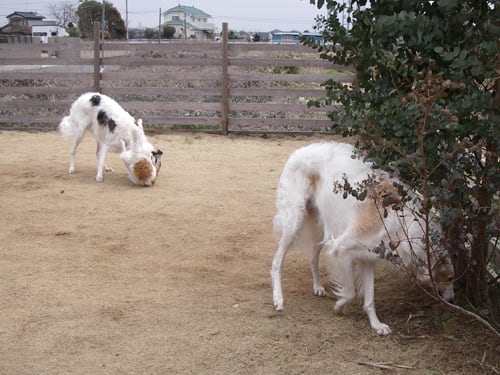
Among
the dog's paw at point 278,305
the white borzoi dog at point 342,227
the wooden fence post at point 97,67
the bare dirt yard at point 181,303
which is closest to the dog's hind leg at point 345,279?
the white borzoi dog at point 342,227

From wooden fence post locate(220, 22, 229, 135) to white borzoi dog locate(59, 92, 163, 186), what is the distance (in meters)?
4.30

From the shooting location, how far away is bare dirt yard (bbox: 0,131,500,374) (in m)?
3.73

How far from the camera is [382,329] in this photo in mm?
4090

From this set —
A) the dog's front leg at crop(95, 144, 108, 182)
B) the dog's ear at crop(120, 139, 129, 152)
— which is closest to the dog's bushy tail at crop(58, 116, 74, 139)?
the dog's front leg at crop(95, 144, 108, 182)

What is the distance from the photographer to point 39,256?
5691 millimetres

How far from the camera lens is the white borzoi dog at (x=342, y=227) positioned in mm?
3963

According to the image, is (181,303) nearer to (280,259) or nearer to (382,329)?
(280,259)

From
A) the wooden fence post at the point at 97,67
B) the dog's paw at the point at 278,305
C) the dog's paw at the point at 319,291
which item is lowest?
the dog's paw at the point at 319,291

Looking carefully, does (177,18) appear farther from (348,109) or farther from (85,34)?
(348,109)

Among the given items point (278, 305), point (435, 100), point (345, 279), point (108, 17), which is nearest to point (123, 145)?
point (278, 305)

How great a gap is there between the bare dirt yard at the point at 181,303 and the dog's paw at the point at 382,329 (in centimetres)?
5

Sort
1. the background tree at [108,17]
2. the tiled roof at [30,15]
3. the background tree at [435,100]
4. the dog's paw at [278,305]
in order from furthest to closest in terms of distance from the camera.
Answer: the tiled roof at [30,15] → the background tree at [108,17] → the dog's paw at [278,305] → the background tree at [435,100]

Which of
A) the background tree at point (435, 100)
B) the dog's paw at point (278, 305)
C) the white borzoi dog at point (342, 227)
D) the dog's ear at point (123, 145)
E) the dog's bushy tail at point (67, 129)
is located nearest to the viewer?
the background tree at point (435, 100)

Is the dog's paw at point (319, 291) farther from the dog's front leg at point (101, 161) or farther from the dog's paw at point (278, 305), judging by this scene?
the dog's front leg at point (101, 161)
